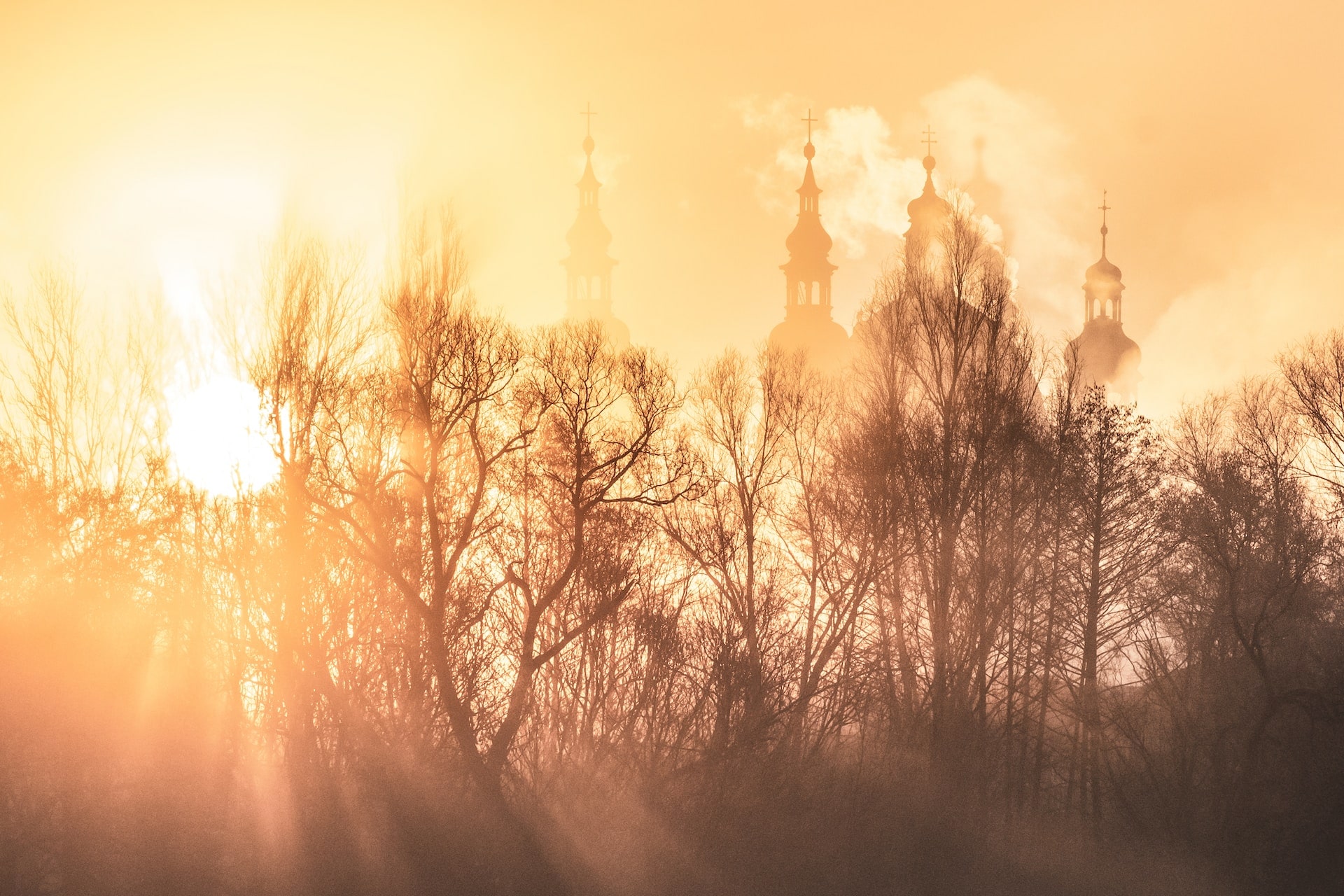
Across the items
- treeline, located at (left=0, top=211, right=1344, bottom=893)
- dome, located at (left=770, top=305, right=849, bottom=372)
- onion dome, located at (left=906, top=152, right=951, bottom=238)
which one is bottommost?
treeline, located at (left=0, top=211, right=1344, bottom=893)

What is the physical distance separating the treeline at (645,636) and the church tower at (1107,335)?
1024 inches

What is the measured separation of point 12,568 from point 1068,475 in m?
19.2

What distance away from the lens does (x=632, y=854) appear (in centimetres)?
2286

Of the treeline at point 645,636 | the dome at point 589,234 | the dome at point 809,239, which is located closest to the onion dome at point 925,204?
the dome at point 809,239

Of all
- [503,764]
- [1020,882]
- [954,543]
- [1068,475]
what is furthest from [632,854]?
[1068,475]

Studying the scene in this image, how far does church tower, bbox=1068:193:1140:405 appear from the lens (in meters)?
58.8

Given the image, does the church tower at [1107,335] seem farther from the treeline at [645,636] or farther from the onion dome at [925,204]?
the treeline at [645,636]

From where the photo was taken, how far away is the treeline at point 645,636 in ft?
72.6

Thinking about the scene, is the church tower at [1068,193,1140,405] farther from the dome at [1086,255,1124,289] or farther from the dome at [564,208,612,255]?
the dome at [564,208,612,255]

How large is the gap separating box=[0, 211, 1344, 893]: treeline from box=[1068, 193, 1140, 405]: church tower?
26019 mm

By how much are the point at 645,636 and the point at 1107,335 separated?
1486 inches

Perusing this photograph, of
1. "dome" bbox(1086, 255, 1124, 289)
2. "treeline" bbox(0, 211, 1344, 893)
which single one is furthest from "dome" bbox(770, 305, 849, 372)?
"treeline" bbox(0, 211, 1344, 893)

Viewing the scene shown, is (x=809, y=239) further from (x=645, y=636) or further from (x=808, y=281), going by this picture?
(x=645, y=636)

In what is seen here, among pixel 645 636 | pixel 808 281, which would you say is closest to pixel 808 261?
pixel 808 281
